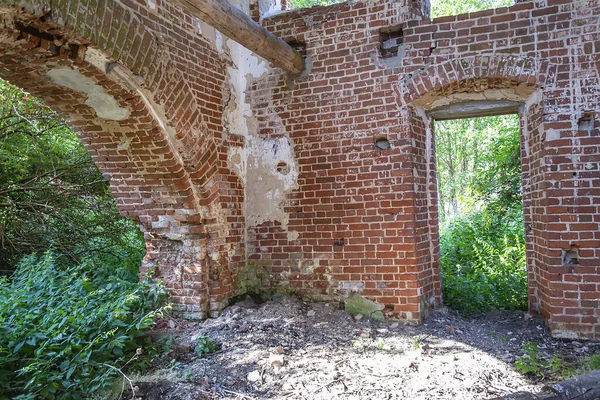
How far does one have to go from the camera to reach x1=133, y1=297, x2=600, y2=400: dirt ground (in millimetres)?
3375

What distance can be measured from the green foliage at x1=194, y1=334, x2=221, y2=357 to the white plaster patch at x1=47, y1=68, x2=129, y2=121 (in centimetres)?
215

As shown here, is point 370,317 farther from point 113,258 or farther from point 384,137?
point 113,258

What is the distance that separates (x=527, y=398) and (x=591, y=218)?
2.63 metres

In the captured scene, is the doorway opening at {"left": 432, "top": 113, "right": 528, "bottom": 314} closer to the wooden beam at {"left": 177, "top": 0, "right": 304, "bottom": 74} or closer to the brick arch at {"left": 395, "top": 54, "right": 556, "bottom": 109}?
the brick arch at {"left": 395, "top": 54, "right": 556, "bottom": 109}

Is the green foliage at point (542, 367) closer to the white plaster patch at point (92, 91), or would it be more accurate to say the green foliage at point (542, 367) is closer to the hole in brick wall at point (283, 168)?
the hole in brick wall at point (283, 168)

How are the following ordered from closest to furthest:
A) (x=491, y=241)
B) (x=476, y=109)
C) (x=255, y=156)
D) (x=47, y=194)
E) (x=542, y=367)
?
(x=542, y=367) → (x=476, y=109) → (x=255, y=156) → (x=47, y=194) → (x=491, y=241)

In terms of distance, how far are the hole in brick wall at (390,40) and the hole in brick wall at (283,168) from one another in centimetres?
160

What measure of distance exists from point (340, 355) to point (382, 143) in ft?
7.31

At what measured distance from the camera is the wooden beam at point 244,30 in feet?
12.5

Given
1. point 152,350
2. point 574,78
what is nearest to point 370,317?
point 152,350

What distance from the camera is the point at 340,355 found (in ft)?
13.2

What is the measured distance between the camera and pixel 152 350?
407 cm

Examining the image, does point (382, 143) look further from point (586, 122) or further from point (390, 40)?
point (586, 122)

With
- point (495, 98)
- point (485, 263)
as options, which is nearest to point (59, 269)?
point (495, 98)
